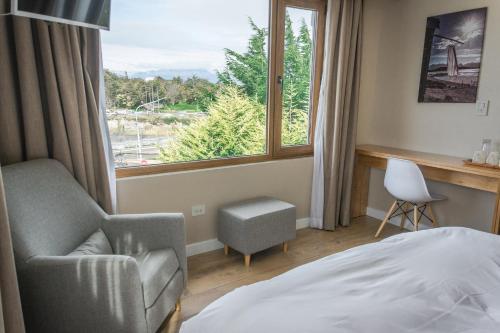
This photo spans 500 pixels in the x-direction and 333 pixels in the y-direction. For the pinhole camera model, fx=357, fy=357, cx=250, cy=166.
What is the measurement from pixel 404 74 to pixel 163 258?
2.83 m

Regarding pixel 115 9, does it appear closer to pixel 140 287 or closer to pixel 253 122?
pixel 253 122

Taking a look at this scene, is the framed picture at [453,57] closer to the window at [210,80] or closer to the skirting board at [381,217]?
the window at [210,80]

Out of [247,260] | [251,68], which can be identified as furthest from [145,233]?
[251,68]

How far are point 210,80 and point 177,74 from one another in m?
0.28

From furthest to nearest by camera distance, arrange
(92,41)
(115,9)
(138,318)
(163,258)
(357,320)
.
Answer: (115,9)
(92,41)
(163,258)
(138,318)
(357,320)

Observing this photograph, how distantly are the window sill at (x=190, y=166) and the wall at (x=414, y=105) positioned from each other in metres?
1.04

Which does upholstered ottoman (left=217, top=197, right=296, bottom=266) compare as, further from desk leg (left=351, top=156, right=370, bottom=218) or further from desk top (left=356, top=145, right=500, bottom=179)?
desk leg (left=351, top=156, right=370, bottom=218)

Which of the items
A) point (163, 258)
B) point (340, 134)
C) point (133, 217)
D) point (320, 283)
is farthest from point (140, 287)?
point (340, 134)

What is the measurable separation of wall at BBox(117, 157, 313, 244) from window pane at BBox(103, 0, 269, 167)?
0.54 ft

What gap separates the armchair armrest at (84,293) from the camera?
1479 mm

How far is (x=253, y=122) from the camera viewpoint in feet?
10.2

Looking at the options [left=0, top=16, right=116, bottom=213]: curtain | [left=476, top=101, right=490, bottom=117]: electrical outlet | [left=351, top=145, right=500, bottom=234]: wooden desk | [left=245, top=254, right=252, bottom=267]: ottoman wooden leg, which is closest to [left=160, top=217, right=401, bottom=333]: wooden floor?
[left=245, top=254, right=252, bottom=267]: ottoman wooden leg

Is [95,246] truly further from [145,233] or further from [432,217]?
[432,217]

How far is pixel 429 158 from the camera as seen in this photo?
9.73 feet
